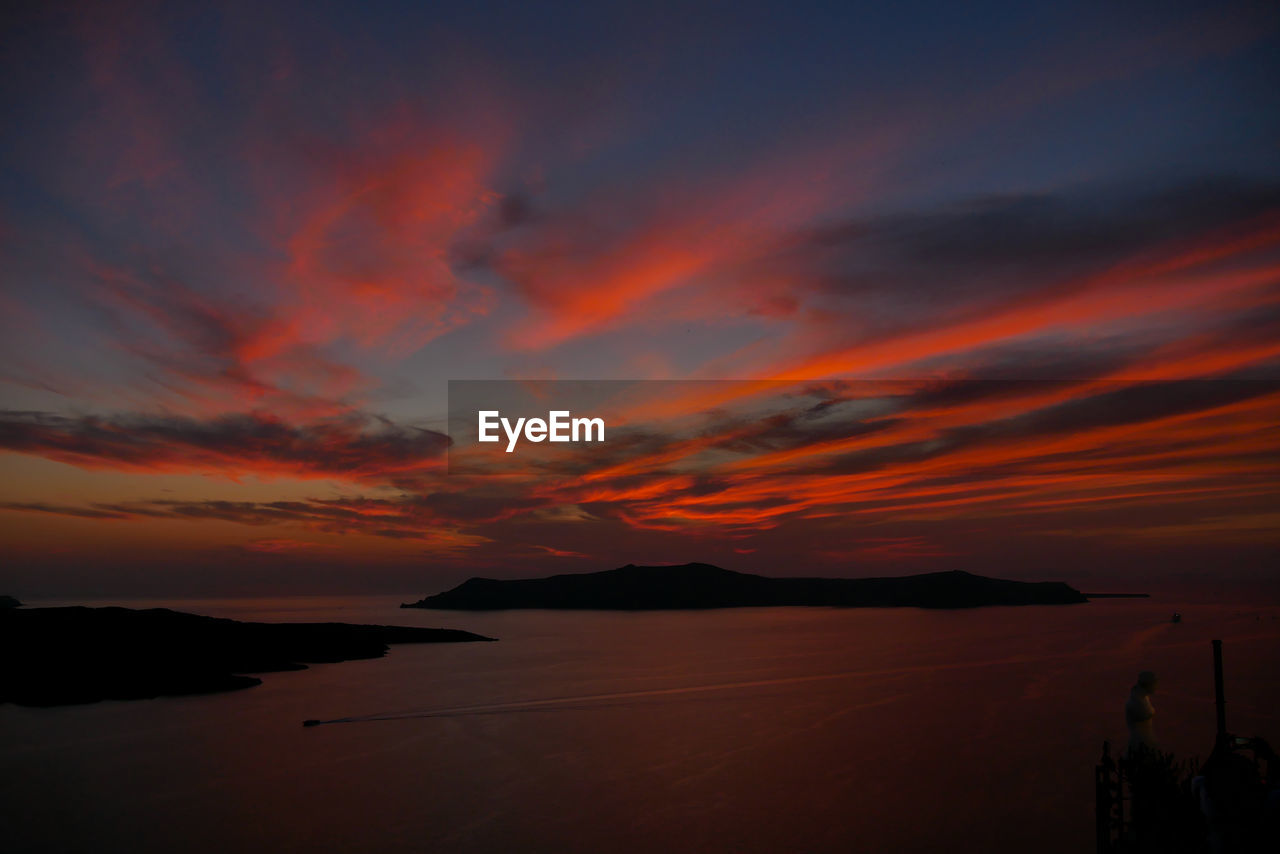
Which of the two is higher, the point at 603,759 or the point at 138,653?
the point at 138,653

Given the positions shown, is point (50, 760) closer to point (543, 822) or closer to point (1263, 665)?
point (543, 822)

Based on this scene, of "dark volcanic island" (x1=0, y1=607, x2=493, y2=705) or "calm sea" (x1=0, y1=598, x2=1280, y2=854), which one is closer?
"calm sea" (x1=0, y1=598, x2=1280, y2=854)

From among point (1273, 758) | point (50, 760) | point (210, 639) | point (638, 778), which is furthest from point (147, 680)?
point (1273, 758)

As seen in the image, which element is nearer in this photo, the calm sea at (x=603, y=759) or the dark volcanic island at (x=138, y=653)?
the calm sea at (x=603, y=759)

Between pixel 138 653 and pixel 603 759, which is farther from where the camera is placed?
pixel 138 653
